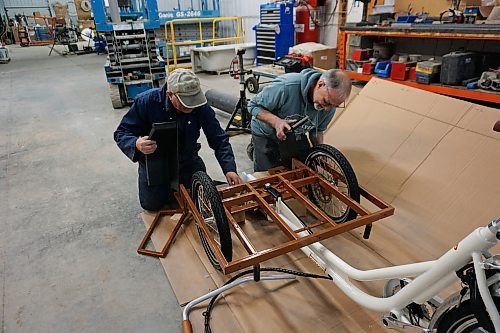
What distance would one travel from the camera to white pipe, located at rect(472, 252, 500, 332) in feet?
2.96

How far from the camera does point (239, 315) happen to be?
1.60 metres

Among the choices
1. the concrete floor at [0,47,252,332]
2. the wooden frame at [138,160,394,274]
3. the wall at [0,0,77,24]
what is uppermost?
the wall at [0,0,77,24]

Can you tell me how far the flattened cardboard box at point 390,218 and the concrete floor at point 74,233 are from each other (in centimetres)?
19

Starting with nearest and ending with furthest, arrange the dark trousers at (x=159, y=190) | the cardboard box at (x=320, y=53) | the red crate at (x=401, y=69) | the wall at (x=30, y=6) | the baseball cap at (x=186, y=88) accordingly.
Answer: the baseball cap at (x=186, y=88) < the dark trousers at (x=159, y=190) < the red crate at (x=401, y=69) < the cardboard box at (x=320, y=53) < the wall at (x=30, y=6)

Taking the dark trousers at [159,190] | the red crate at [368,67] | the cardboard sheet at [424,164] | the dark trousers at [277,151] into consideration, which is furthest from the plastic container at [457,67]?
the dark trousers at [159,190]

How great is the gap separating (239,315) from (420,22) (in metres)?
3.55

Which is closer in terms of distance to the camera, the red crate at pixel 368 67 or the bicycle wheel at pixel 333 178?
the bicycle wheel at pixel 333 178

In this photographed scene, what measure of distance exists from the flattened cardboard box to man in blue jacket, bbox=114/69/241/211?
Answer: 333 millimetres

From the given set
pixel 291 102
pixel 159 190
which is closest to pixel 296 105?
pixel 291 102

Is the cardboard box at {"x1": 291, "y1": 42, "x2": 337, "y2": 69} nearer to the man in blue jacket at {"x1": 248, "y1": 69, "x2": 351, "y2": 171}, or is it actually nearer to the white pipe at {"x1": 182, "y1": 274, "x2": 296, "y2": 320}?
the man in blue jacket at {"x1": 248, "y1": 69, "x2": 351, "y2": 171}

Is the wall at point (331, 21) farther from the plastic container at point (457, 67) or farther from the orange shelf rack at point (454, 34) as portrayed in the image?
the plastic container at point (457, 67)

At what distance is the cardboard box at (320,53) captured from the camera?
5035 millimetres

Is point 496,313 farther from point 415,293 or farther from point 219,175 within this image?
point 219,175

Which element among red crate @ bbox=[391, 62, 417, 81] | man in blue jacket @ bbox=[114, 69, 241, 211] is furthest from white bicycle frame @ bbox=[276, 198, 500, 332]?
red crate @ bbox=[391, 62, 417, 81]
